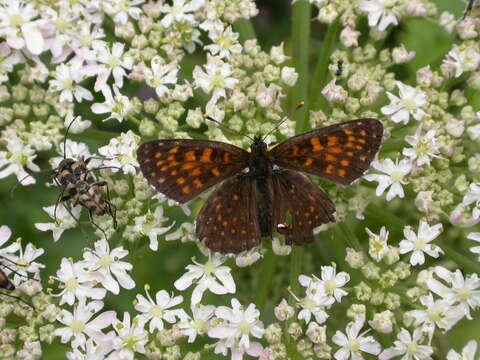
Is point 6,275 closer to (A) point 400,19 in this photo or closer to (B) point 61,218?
(B) point 61,218

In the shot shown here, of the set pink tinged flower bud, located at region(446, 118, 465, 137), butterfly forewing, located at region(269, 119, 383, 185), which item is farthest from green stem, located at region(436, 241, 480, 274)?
butterfly forewing, located at region(269, 119, 383, 185)

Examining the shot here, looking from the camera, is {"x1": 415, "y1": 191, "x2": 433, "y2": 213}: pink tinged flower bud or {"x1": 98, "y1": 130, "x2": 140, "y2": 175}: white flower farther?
{"x1": 98, "y1": 130, "x2": 140, "y2": 175}: white flower

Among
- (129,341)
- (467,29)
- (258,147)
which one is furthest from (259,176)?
(467,29)

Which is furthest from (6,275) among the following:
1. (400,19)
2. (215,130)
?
(400,19)

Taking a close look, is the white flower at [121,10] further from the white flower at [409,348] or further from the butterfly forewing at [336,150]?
the white flower at [409,348]

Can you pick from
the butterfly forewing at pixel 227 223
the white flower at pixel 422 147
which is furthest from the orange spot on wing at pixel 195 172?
the white flower at pixel 422 147

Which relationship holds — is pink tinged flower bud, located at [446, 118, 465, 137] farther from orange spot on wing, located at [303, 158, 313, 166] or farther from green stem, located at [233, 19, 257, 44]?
green stem, located at [233, 19, 257, 44]
